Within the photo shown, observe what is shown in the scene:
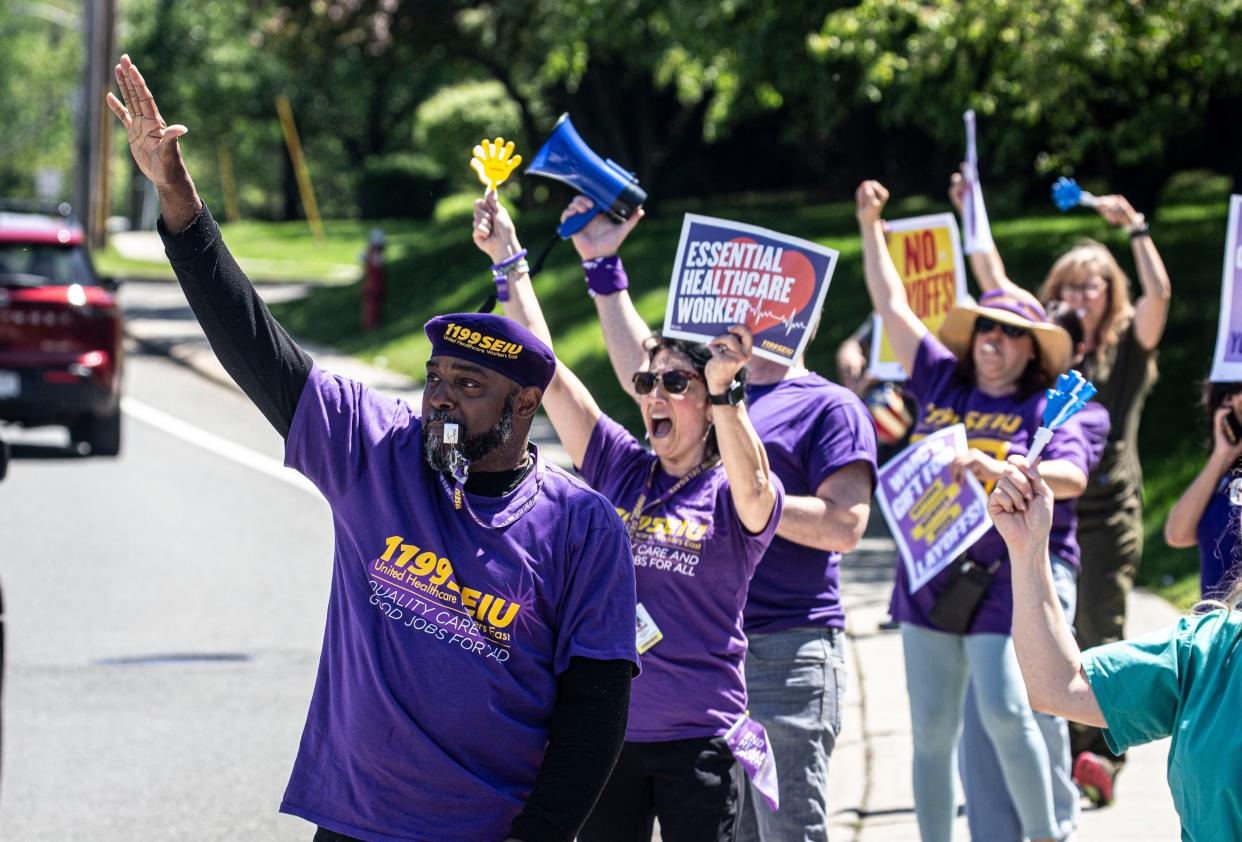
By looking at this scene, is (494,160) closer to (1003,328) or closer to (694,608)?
(694,608)

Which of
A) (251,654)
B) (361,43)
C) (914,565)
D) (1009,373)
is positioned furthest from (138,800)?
(361,43)

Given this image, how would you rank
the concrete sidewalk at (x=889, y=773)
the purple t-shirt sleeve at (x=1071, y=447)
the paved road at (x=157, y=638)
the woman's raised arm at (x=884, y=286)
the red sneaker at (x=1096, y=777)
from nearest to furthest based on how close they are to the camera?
the purple t-shirt sleeve at (x=1071, y=447) → the woman's raised arm at (x=884, y=286) → the concrete sidewalk at (x=889, y=773) → the red sneaker at (x=1096, y=777) → the paved road at (x=157, y=638)

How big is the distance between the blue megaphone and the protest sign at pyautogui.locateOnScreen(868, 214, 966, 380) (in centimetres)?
233

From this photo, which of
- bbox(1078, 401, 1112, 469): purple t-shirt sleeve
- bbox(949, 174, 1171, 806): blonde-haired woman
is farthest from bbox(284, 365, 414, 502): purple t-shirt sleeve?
bbox(949, 174, 1171, 806): blonde-haired woman

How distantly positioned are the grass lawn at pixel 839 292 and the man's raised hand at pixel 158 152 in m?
1.52

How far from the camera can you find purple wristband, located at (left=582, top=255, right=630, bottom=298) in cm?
473

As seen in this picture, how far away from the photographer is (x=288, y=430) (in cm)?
327

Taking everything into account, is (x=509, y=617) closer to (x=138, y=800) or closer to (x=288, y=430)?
(x=288, y=430)

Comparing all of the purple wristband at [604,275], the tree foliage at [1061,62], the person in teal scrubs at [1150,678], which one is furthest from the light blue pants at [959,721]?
the tree foliage at [1061,62]

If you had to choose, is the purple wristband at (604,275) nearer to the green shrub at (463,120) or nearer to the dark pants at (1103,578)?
the dark pants at (1103,578)

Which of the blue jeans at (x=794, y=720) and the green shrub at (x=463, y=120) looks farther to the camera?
the green shrub at (x=463, y=120)

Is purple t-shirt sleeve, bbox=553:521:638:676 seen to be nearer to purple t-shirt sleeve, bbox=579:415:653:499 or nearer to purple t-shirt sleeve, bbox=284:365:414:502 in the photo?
purple t-shirt sleeve, bbox=284:365:414:502

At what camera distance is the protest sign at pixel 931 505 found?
5270 millimetres

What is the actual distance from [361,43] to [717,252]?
21.3 metres
